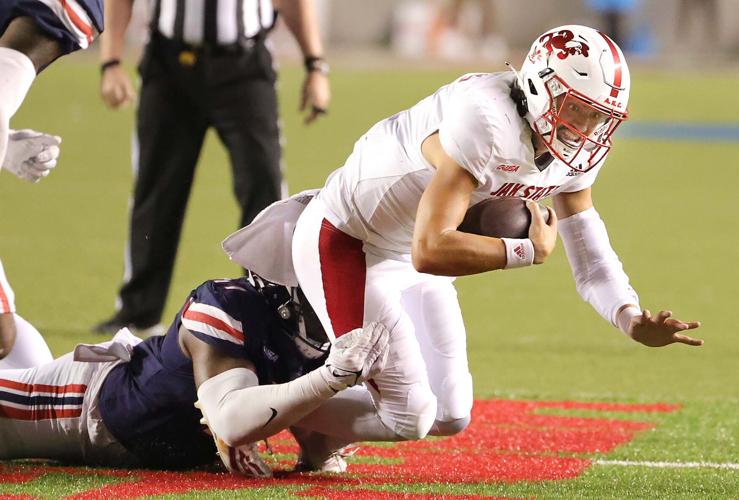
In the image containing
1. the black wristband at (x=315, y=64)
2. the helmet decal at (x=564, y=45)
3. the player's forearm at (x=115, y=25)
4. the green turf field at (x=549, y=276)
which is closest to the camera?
the helmet decal at (x=564, y=45)

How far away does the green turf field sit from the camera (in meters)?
4.23

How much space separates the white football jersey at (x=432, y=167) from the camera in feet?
11.3

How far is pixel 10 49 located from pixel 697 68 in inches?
677

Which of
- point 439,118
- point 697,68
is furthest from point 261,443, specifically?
point 697,68

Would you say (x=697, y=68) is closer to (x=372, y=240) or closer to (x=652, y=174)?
(x=652, y=174)

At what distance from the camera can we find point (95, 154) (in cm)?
1171

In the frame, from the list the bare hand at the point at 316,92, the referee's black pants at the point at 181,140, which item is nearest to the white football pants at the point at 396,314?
the referee's black pants at the point at 181,140

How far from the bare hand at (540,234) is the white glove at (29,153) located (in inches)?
56.0

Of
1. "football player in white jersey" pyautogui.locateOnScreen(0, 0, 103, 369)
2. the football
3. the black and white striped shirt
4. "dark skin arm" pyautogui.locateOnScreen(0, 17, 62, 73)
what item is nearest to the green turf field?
"football player in white jersey" pyautogui.locateOnScreen(0, 0, 103, 369)

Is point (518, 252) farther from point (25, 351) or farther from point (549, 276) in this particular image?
point (549, 276)

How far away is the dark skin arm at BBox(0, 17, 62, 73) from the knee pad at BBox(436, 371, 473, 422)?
137cm

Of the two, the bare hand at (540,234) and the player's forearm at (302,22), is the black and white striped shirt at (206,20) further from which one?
the bare hand at (540,234)

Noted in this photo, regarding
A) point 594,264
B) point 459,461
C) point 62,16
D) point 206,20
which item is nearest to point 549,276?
point 206,20

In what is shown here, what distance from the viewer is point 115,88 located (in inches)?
226
